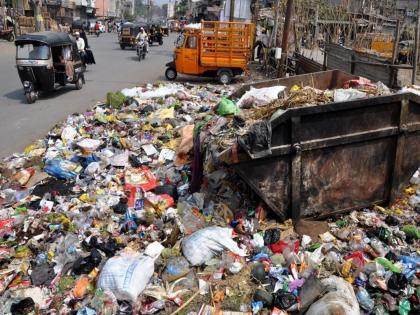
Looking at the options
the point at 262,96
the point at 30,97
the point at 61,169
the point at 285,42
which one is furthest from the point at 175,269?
the point at 285,42


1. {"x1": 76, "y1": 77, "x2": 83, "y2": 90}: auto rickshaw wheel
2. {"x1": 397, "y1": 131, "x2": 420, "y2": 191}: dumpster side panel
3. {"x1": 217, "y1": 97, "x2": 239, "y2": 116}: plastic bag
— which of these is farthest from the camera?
{"x1": 76, "y1": 77, "x2": 83, "y2": 90}: auto rickshaw wheel

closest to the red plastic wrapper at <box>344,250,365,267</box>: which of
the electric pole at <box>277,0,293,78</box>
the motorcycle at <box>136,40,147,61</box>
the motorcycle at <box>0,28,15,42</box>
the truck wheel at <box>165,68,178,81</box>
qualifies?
the electric pole at <box>277,0,293,78</box>

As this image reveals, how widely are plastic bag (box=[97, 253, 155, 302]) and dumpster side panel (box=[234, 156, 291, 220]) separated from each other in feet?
3.98

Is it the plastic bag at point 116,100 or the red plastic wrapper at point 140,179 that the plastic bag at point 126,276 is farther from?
the plastic bag at point 116,100

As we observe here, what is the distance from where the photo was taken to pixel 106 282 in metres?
3.57

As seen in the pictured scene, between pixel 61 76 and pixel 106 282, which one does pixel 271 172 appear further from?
pixel 61 76

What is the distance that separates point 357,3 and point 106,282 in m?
22.5

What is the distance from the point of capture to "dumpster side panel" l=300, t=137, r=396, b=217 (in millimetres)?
4234

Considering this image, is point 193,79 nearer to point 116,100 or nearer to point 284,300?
point 116,100

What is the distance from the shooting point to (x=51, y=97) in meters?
12.2

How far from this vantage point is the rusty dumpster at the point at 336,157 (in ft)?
13.2

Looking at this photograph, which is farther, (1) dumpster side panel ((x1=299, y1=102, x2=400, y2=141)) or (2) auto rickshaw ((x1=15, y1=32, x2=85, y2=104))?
(2) auto rickshaw ((x1=15, y1=32, x2=85, y2=104))

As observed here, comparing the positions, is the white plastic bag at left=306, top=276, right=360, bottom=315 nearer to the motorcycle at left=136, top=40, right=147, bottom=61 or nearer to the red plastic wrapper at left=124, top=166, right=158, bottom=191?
the red plastic wrapper at left=124, top=166, right=158, bottom=191

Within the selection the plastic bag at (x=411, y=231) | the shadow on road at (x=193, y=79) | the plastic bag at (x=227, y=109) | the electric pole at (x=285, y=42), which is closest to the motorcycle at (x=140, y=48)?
the shadow on road at (x=193, y=79)
